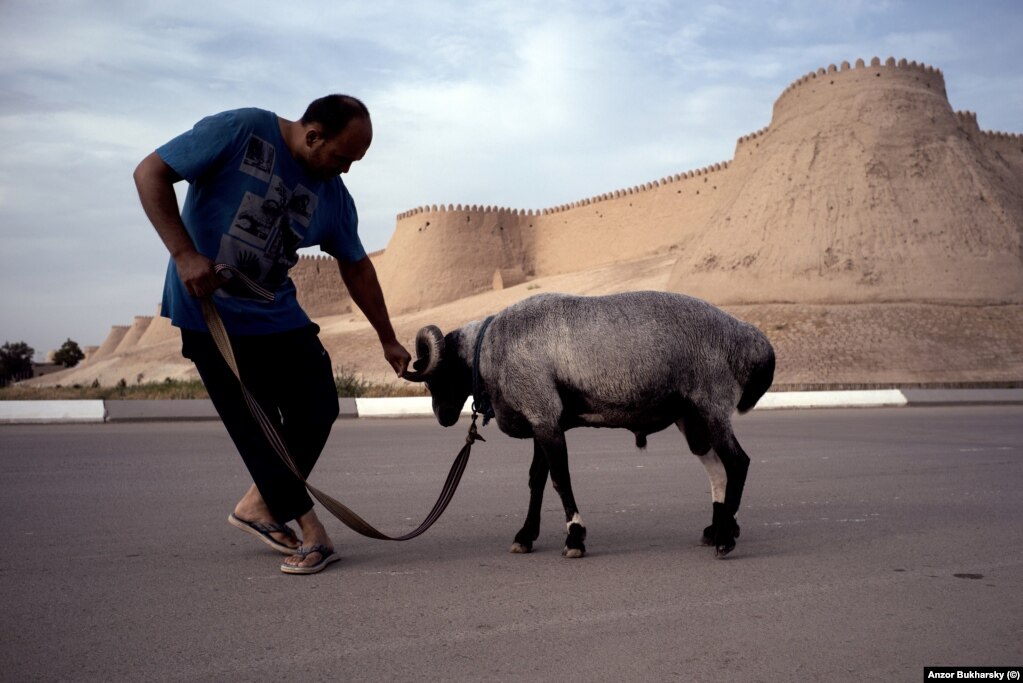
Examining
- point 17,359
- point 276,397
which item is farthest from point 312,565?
point 17,359

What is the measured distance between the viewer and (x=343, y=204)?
506 cm

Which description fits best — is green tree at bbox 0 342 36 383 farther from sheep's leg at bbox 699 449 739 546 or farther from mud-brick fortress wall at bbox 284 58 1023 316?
sheep's leg at bbox 699 449 739 546

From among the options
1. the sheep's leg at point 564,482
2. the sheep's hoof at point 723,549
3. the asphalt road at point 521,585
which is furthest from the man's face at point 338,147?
the sheep's hoof at point 723,549

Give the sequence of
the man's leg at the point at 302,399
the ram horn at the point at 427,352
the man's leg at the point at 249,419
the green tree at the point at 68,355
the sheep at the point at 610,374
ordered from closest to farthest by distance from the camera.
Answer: the man's leg at the point at 249,419 → the man's leg at the point at 302,399 → the sheep at the point at 610,374 → the ram horn at the point at 427,352 → the green tree at the point at 68,355

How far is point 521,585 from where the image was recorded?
14.2 ft

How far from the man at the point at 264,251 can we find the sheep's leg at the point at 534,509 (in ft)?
3.15

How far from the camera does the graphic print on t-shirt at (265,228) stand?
455 centimetres

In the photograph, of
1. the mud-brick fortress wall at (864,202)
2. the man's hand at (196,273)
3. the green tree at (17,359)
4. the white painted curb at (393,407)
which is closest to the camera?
the man's hand at (196,273)

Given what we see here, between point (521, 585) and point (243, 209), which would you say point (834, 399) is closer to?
point (521, 585)

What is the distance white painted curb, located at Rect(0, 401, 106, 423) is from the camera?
17.0 metres

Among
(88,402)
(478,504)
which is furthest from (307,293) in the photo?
(478,504)

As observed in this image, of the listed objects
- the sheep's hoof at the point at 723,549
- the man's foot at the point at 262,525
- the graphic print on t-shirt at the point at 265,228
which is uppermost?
the graphic print on t-shirt at the point at 265,228

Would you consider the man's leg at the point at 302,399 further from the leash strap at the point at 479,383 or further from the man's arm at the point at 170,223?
the leash strap at the point at 479,383

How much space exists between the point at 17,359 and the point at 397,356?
99.1 m
